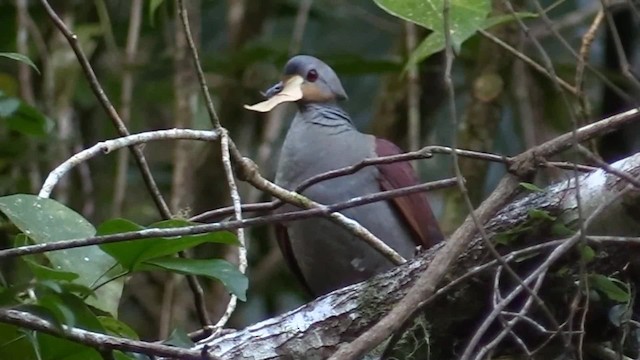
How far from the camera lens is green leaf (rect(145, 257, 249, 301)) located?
1.43 meters

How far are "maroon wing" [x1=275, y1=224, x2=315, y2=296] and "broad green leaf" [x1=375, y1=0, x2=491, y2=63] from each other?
1.01 m

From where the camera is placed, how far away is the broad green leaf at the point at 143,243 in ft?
4.60

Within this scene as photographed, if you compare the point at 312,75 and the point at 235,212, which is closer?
the point at 235,212

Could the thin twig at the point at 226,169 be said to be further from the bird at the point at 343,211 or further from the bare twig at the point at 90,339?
the bird at the point at 343,211

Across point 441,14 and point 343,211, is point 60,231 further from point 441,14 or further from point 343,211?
point 343,211

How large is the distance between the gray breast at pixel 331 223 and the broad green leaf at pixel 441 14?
32.8 inches

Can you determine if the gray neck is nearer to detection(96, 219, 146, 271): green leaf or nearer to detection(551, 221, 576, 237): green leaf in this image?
detection(551, 221, 576, 237): green leaf

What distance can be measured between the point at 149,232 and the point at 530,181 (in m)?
0.48

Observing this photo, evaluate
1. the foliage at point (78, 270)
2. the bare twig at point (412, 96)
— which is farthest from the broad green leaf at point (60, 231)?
the bare twig at point (412, 96)

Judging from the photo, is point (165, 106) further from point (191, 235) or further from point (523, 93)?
point (191, 235)

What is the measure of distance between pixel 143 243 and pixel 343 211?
1.12 m

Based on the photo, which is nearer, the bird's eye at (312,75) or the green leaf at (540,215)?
the green leaf at (540,215)

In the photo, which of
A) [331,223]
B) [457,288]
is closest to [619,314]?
[457,288]

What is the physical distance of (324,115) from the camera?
2758 millimetres
